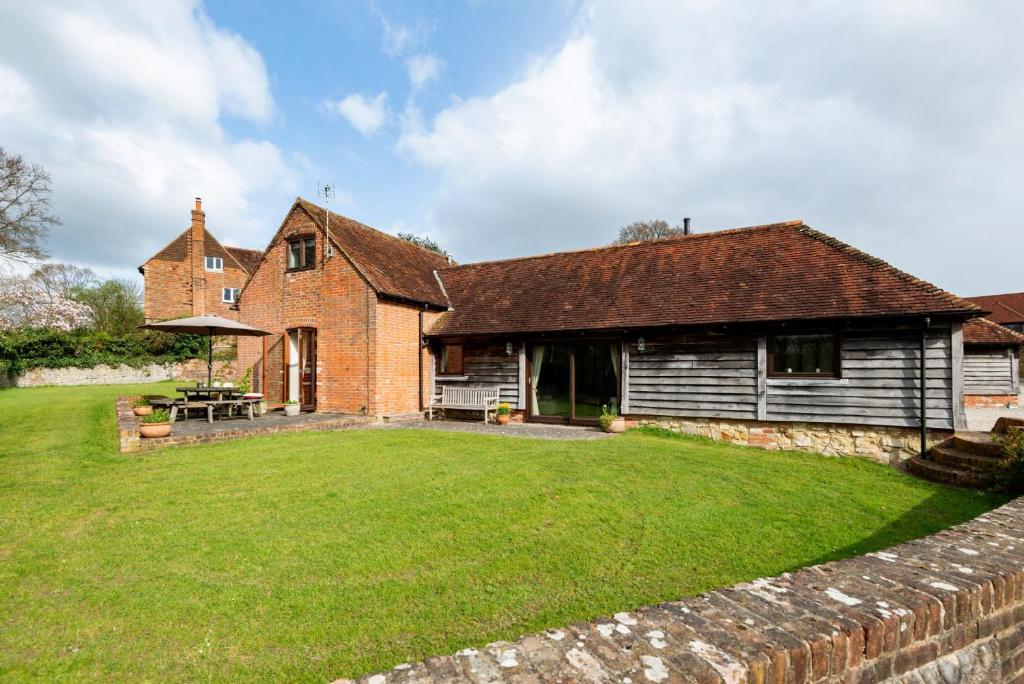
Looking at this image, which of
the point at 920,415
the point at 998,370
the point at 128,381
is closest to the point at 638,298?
the point at 920,415

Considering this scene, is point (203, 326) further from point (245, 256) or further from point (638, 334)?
point (245, 256)

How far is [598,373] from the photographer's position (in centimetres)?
1302

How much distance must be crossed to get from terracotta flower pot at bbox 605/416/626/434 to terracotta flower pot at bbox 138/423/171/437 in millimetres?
9657

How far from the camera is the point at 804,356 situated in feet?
34.4

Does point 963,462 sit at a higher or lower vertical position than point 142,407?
lower

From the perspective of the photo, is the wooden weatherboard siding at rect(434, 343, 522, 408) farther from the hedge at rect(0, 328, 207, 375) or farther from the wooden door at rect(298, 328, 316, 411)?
the hedge at rect(0, 328, 207, 375)

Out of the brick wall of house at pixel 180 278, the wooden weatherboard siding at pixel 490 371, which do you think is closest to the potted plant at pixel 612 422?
the wooden weatherboard siding at pixel 490 371

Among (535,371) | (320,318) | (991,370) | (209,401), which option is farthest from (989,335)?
(209,401)

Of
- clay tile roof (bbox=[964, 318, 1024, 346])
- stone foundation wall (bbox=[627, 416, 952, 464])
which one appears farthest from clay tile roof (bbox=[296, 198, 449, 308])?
clay tile roof (bbox=[964, 318, 1024, 346])

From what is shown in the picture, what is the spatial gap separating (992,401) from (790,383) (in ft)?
46.6

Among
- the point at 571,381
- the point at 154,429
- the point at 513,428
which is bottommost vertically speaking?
the point at 513,428

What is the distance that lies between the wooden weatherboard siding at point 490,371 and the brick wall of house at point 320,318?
258 centimetres

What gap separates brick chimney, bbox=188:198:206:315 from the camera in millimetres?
30625

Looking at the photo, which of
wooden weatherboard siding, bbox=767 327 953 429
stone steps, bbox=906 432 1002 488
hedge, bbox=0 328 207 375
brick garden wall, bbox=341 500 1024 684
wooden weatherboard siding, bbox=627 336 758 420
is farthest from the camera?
hedge, bbox=0 328 207 375
